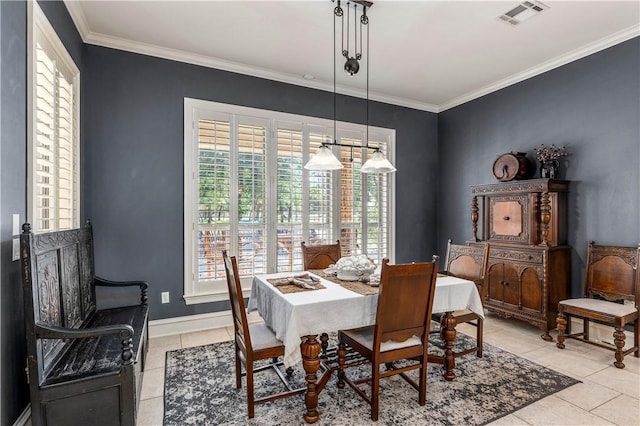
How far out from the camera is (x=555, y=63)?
3793 millimetres

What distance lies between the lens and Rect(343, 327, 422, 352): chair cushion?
2.17m

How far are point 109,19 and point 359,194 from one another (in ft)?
10.9

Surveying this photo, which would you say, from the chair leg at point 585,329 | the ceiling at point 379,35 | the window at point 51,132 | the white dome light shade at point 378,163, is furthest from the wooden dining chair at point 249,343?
the chair leg at point 585,329

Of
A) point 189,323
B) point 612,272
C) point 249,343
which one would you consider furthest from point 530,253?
point 189,323

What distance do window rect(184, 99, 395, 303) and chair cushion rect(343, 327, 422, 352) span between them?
1.80 metres

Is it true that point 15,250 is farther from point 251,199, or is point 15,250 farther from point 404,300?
point 251,199

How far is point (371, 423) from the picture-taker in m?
2.09

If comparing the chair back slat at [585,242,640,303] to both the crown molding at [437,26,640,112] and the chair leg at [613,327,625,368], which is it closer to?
the chair leg at [613,327,625,368]

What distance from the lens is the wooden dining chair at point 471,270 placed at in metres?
2.89

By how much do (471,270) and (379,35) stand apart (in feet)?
7.89

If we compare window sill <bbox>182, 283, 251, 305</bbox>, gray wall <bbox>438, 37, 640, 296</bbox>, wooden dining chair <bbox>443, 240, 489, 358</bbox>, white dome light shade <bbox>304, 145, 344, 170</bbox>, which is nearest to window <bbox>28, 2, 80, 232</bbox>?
window sill <bbox>182, 283, 251, 305</bbox>

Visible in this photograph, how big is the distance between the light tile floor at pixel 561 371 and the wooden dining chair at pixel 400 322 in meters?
0.66

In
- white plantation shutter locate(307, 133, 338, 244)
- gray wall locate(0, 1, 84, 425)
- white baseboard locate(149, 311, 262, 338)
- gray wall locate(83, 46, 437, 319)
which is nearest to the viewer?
gray wall locate(0, 1, 84, 425)

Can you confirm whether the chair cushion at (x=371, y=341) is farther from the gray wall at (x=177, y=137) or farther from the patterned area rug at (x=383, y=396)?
the gray wall at (x=177, y=137)
